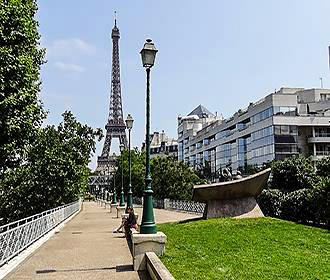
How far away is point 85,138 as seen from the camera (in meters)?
33.6

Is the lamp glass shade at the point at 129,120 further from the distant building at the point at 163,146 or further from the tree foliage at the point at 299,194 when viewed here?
the distant building at the point at 163,146

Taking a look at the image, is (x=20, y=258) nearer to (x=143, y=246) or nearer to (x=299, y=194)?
(x=143, y=246)

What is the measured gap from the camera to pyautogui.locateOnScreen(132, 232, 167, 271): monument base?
9.51 metres

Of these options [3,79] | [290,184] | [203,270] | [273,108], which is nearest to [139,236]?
[203,270]

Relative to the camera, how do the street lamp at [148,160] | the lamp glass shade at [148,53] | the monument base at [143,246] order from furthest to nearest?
the lamp glass shade at [148,53] < the street lamp at [148,160] < the monument base at [143,246]

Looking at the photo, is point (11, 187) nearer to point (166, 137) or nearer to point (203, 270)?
point (203, 270)

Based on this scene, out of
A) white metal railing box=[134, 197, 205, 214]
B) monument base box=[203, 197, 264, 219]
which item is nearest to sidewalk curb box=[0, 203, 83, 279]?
monument base box=[203, 197, 264, 219]

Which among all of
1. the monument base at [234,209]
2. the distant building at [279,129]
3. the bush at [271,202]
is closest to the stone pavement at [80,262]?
the monument base at [234,209]

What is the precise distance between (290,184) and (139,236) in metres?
15.1

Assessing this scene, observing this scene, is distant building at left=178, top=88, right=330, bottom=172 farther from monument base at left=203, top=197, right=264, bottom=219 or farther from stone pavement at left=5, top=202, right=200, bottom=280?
stone pavement at left=5, top=202, right=200, bottom=280

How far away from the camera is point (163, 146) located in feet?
500

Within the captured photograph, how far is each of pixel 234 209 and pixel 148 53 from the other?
30.9 ft

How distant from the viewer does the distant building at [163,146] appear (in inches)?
5620

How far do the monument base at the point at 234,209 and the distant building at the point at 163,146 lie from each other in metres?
109
